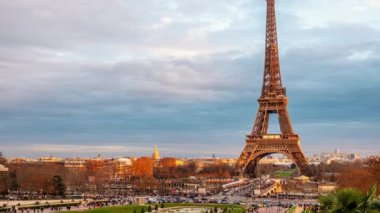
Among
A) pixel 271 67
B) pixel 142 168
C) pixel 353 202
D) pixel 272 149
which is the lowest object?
pixel 353 202

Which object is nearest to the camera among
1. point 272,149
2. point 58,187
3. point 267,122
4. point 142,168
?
point 58,187

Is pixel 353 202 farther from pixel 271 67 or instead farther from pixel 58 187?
pixel 271 67

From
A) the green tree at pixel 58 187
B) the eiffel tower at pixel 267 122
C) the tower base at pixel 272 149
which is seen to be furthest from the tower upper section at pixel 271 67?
the green tree at pixel 58 187

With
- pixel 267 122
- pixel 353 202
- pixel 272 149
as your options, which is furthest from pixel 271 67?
pixel 353 202

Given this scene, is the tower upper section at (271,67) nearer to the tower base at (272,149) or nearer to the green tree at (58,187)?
the tower base at (272,149)

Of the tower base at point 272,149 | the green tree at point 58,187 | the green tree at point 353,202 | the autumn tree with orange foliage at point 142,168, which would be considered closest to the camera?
the green tree at point 353,202

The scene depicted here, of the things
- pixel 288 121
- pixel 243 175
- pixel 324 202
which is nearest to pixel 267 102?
pixel 288 121

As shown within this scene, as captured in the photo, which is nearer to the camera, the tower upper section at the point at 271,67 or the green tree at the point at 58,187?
the green tree at the point at 58,187

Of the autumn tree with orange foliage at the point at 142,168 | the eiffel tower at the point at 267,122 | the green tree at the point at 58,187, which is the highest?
the eiffel tower at the point at 267,122

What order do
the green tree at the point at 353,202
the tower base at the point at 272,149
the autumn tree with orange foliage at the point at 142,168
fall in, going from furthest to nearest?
the autumn tree with orange foliage at the point at 142,168
the tower base at the point at 272,149
the green tree at the point at 353,202
